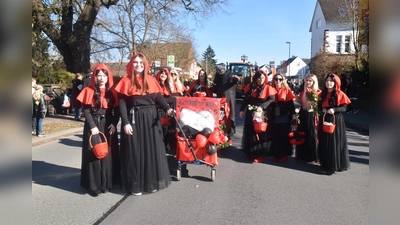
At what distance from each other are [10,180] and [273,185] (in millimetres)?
4786

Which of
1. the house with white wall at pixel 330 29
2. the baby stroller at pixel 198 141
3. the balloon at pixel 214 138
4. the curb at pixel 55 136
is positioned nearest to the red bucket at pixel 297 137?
the baby stroller at pixel 198 141

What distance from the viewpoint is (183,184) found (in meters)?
6.28

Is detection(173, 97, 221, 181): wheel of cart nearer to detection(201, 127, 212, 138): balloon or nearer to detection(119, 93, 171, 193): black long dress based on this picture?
detection(201, 127, 212, 138): balloon

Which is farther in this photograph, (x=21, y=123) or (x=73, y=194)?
(x=73, y=194)

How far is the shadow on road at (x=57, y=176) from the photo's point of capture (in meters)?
6.20

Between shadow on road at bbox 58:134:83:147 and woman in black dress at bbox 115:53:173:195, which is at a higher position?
woman in black dress at bbox 115:53:173:195

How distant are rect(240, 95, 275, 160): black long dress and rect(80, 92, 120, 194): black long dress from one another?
10.4 feet

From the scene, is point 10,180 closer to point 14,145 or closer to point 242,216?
point 14,145

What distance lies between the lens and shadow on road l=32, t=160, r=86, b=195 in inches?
244

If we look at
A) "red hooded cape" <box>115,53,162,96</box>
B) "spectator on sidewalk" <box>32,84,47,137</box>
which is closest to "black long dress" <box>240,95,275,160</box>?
"red hooded cape" <box>115,53,162,96</box>

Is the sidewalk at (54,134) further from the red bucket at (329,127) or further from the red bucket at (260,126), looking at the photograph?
the red bucket at (329,127)

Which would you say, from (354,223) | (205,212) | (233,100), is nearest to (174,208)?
(205,212)

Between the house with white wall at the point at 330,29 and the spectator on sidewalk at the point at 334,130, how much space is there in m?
20.6

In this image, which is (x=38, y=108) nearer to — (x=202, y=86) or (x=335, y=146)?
(x=202, y=86)
